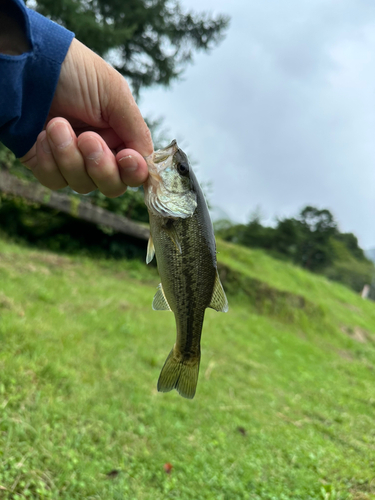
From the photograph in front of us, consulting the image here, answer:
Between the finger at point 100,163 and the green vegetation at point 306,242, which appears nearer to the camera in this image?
the finger at point 100,163

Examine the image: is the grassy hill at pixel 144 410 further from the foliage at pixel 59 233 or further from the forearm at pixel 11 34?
the forearm at pixel 11 34

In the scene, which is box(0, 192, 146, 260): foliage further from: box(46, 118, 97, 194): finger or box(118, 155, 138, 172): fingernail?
box(118, 155, 138, 172): fingernail

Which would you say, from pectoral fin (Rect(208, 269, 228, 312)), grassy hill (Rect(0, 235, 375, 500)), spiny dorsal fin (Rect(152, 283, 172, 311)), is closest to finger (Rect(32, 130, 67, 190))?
spiny dorsal fin (Rect(152, 283, 172, 311))

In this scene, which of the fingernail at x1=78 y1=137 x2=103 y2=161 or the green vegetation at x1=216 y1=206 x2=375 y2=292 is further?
the green vegetation at x1=216 y1=206 x2=375 y2=292

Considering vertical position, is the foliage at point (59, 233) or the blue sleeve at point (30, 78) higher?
the blue sleeve at point (30, 78)

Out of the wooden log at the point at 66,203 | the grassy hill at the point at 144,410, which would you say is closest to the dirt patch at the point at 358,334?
the grassy hill at the point at 144,410

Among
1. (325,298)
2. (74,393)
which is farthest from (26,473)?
(325,298)

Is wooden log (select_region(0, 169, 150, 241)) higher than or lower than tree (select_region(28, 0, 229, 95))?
lower

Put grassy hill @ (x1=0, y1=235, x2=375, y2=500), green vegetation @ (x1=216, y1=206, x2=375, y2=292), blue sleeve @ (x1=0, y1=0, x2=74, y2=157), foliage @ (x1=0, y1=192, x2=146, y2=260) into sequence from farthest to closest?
green vegetation @ (x1=216, y1=206, x2=375, y2=292) → foliage @ (x1=0, y1=192, x2=146, y2=260) → grassy hill @ (x1=0, y1=235, x2=375, y2=500) → blue sleeve @ (x1=0, y1=0, x2=74, y2=157)
